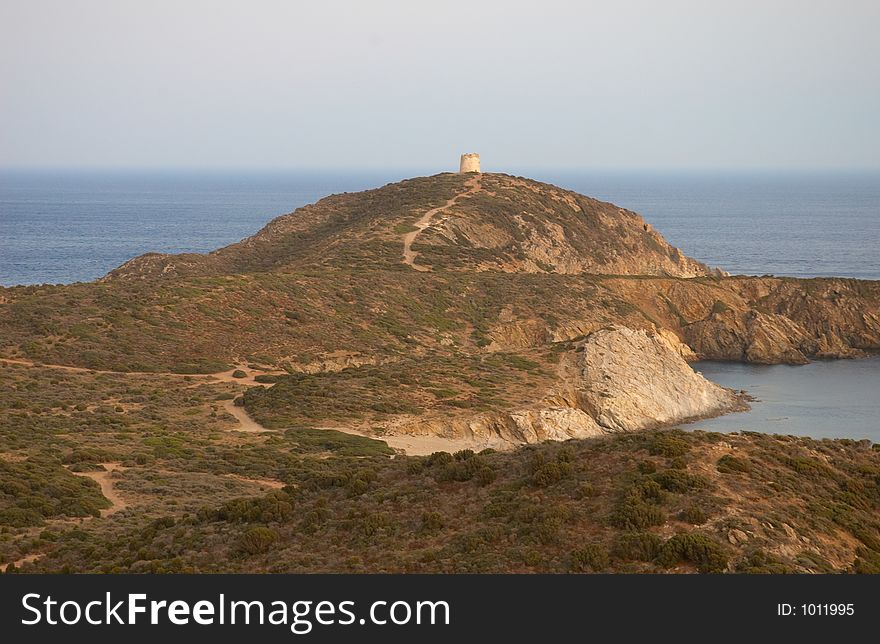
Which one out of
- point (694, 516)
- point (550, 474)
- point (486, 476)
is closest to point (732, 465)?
point (694, 516)

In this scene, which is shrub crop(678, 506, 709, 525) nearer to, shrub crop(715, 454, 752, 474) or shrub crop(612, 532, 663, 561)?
shrub crop(612, 532, 663, 561)

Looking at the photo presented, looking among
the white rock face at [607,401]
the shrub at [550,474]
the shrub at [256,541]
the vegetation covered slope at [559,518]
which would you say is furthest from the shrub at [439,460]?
the white rock face at [607,401]

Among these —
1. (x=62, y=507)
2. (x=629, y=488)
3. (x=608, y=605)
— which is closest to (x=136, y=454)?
(x=62, y=507)

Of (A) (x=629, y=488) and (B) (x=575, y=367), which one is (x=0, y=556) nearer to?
(A) (x=629, y=488)

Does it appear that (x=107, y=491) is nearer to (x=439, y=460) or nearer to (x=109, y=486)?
(x=109, y=486)

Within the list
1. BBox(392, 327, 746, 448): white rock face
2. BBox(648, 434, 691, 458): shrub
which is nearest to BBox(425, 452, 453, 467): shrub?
BBox(648, 434, 691, 458): shrub

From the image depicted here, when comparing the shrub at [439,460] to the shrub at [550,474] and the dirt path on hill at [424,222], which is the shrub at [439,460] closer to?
the shrub at [550,474]
